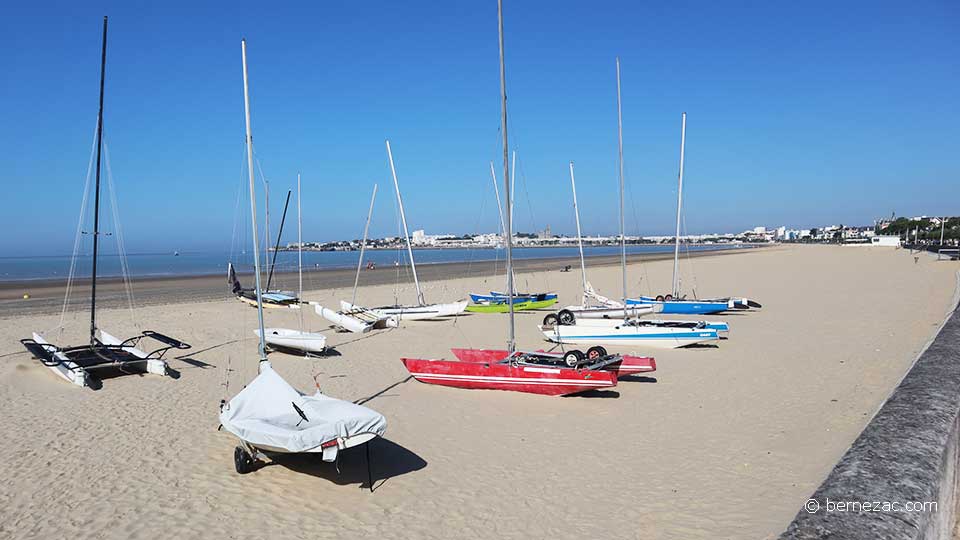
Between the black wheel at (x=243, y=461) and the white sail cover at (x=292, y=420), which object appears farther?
the black wheel at (x=243, y=461)

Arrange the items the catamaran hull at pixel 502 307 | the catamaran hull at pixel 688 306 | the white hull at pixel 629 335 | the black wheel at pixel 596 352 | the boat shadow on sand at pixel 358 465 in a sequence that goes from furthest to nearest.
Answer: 1. the catamaran hull at pixel 502 307
2. the catamaran hull at pixel 688 306
3. the white hull at pixel 629 335
4. the black wheel at pixel 596 352
5. the boat shadow on sand at pixel 358 465

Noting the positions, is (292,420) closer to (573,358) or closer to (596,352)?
(573,358)

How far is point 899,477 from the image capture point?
311 centimetres

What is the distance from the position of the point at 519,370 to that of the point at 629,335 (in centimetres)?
677

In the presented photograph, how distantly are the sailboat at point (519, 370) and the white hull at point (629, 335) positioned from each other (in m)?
4.05

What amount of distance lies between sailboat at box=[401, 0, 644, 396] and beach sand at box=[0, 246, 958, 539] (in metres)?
0.30

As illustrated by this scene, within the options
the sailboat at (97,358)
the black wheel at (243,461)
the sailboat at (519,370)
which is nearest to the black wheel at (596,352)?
the sailboat at (519,370)

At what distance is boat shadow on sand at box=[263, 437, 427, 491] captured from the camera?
863cm

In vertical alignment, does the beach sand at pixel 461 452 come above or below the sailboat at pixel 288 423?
below

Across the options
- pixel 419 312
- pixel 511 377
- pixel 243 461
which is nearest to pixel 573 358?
pixel 511 377

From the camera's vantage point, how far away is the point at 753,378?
14.1 m

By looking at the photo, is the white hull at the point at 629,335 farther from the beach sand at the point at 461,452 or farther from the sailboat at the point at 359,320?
the sailboat at the point at 359,320

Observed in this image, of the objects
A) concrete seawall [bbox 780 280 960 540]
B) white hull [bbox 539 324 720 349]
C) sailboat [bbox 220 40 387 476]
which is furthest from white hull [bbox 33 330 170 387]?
concrete seawall [bbox 780 280 960 540]

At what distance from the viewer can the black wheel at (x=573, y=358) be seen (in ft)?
43.4
